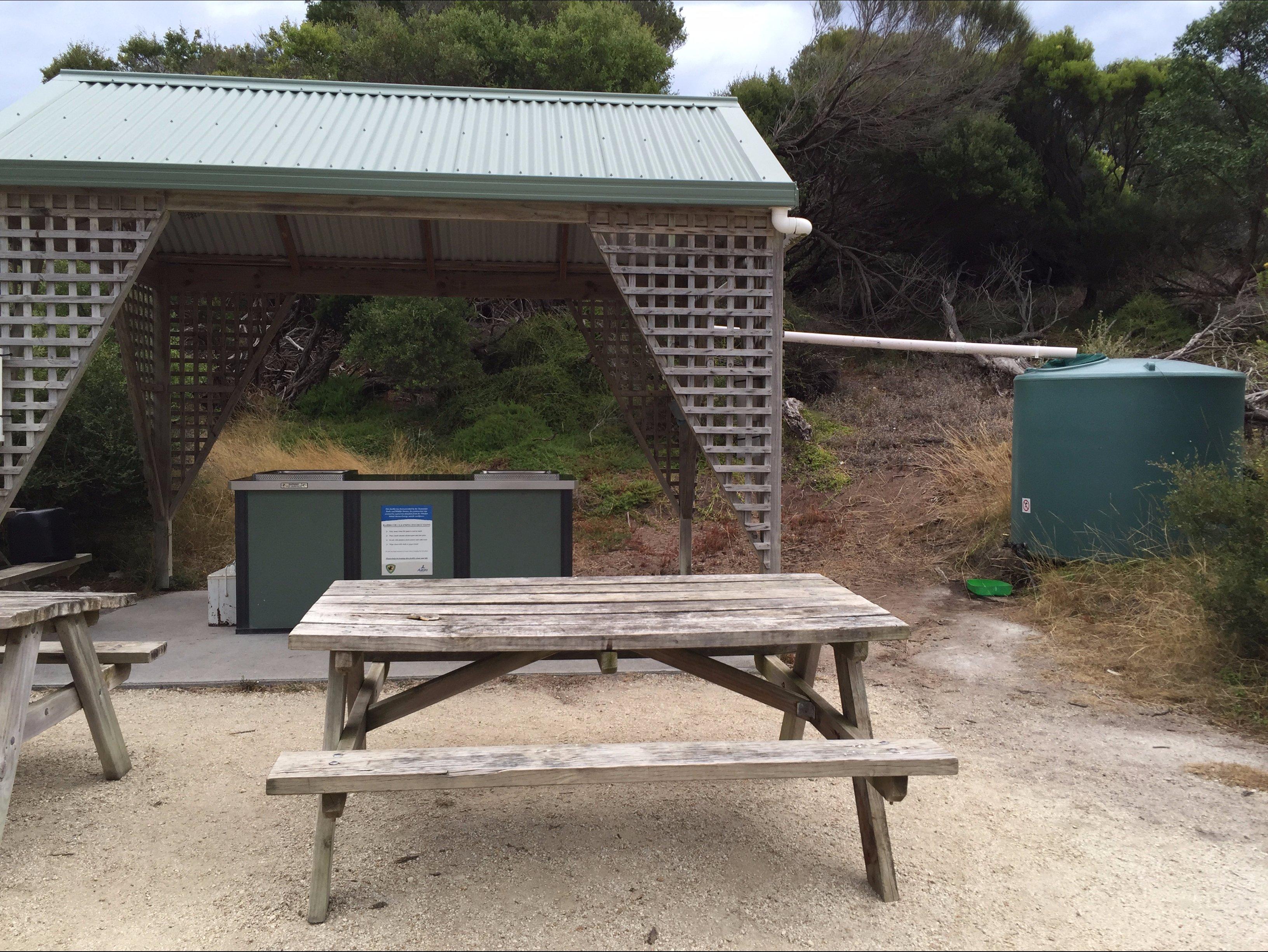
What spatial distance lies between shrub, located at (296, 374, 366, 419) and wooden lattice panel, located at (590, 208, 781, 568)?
9857 millimetres

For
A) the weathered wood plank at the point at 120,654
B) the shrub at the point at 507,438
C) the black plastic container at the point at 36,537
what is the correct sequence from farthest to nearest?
the shrub at the point at 507,438
the black plastic container at the point at 36,537
the weathered wood plank at the point at 120,654

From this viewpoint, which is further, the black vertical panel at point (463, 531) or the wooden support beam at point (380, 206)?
the black vertical panel at point (463, 531)

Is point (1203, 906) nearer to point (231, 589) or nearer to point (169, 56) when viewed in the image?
point (231, 589)

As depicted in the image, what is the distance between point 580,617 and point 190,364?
5971mm

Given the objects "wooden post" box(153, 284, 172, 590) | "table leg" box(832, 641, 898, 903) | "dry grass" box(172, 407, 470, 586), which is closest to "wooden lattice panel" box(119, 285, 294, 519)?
"wooden post" box(153, 284, 172, 590)

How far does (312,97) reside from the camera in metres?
6.35

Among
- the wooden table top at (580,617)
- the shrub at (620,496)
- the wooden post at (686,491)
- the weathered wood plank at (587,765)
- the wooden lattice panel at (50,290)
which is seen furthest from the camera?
the shrub at (620,496)

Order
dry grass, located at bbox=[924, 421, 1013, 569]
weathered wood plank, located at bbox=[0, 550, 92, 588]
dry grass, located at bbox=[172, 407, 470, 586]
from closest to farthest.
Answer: weathered wood plank, located at bbox=[0, 550, 92, 588]
dry grass, located at bbox=[924, 421, 1013, 569]
dry grass, located at bbox=[172, 407, 470, 586]

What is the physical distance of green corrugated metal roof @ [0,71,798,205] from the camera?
4.74 m

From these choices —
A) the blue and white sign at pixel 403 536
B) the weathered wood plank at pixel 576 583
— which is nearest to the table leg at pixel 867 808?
the weathered wood plank at pixel 576 583

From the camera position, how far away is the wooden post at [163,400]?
7.20 meters

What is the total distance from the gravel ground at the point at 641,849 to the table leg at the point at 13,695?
0.95ft

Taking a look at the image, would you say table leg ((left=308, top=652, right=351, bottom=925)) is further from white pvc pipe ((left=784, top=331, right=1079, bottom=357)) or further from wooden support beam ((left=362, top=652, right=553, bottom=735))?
white pvc pipe ((left=784, top=331, right=1079, bottom=357))

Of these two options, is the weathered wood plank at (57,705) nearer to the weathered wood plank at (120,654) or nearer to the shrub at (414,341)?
the weathered wood plank at (120,654)
